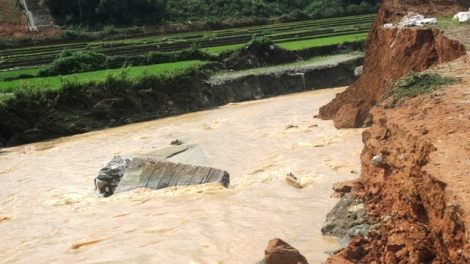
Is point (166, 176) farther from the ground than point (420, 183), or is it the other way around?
point (420, 183)

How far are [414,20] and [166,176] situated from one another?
7.04 meters

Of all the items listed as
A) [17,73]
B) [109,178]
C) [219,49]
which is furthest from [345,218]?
[219,49]

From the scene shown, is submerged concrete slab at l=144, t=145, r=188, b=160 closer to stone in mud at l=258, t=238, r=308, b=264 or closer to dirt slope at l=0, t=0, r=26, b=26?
stone in mud at l=258, t=238, r=308, b=264

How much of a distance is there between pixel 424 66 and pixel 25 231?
8.83 meters

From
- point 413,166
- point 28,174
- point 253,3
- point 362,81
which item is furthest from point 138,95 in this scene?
point 253,3

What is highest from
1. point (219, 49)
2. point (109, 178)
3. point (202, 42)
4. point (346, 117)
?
point (202, 42)

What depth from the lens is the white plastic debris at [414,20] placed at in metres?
13.0

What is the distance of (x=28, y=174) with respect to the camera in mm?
13398

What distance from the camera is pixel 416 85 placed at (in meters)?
7.82

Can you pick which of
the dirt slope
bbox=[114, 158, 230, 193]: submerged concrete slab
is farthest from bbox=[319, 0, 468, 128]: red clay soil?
the dirt slope

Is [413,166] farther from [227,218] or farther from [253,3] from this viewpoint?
[253,3]

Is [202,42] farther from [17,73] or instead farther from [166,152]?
[166,152]

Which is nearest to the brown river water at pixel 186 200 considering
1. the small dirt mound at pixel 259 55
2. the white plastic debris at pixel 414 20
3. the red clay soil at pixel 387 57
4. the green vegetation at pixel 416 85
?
the red clay soil at pixel 387 57

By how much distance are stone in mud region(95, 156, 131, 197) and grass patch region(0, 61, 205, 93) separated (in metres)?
7.88
